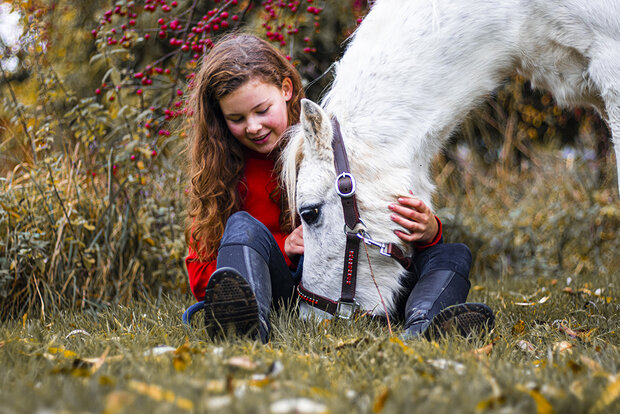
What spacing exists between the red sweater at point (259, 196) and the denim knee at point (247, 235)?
41cm

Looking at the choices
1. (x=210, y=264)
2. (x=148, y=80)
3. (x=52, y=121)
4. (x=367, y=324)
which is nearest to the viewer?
(x=367, y=324)

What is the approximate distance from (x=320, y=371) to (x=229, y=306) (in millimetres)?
514

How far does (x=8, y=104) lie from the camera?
3541mm

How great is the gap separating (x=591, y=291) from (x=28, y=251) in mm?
3381

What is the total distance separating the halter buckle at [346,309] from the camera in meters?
2.16

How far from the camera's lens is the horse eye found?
2.21 meters

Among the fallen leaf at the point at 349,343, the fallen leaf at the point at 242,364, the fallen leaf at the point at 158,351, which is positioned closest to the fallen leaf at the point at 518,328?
the fallen leaf at the point at 349,343

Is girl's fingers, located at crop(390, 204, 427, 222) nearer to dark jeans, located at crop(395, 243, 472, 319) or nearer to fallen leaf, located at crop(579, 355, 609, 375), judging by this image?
dark jeans, located at crop(395, 243, 472, 319)

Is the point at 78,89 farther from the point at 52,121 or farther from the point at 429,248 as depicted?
the point at 429,248

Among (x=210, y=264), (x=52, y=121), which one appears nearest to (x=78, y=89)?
(x=52, y=121)

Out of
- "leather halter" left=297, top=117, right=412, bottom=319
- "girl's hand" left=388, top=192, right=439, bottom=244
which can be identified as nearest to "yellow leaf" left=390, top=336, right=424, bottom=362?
"leather halter" left=297, top=117, right=412, bottom=319

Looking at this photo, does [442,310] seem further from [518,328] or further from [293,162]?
[293,162]

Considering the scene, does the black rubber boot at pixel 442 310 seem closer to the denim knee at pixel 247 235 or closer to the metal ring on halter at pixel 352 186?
the metal ring on halter at pixel 352 186

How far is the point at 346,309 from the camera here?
2186 mm
